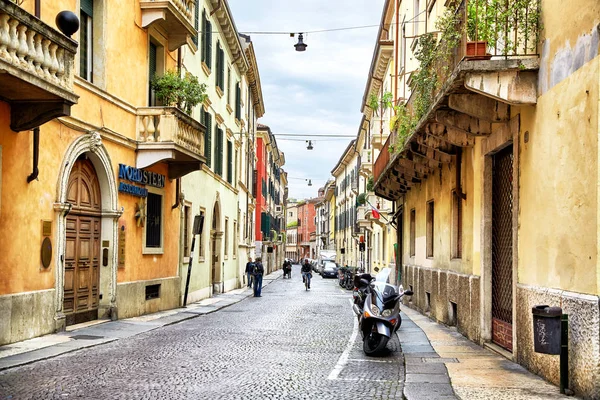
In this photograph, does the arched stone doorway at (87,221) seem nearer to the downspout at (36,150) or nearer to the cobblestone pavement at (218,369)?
the downspout at (36,150)

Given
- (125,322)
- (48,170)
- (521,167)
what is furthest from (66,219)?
(521,167)

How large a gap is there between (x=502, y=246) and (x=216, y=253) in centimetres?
1867

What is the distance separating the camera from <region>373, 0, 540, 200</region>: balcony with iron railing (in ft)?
29.2

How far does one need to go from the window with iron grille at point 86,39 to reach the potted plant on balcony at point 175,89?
314 cm

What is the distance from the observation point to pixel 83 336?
40.8 ft

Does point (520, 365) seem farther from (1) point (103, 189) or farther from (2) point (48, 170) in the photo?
(1) point (103, 189)

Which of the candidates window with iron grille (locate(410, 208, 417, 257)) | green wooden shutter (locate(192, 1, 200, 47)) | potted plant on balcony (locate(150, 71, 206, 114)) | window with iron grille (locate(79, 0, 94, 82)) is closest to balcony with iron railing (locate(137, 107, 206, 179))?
potted plant on balcony (locate(150, 71, 206, 114))

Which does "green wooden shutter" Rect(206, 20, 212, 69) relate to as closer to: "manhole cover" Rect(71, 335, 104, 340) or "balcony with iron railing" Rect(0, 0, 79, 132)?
"balcony with iron railing" Rect(0, 0, 79, 132)

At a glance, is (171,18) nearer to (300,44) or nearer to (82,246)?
(82,246)

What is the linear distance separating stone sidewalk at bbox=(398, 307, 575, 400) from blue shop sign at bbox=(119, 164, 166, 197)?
7294 mm

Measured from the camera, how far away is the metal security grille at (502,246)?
1069cm

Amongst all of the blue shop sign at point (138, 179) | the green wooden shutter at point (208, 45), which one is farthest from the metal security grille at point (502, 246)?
the green wooden shutter at point (208, 45)

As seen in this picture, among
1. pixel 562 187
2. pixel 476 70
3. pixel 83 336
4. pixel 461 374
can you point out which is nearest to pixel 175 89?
pixel 83 336

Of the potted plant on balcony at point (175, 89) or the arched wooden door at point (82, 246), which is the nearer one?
the arched wooden door at point (82, 246)
